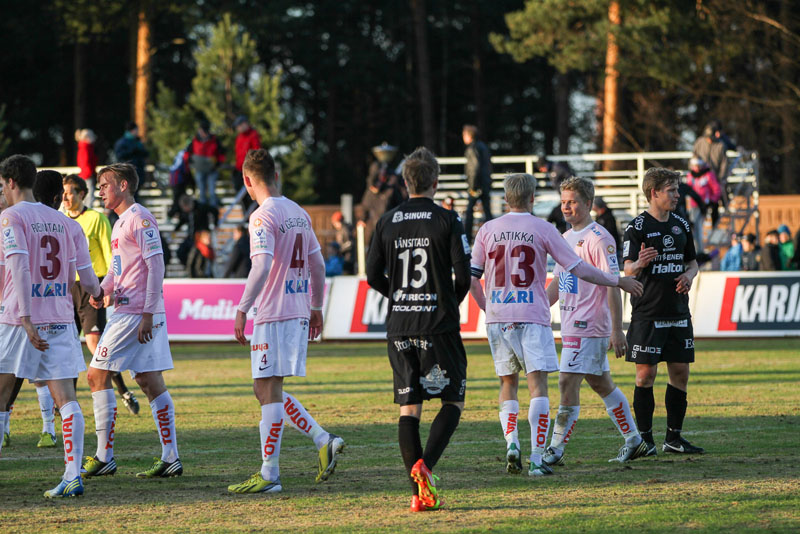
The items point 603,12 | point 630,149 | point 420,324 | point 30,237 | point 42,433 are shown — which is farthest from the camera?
A: point 630,149

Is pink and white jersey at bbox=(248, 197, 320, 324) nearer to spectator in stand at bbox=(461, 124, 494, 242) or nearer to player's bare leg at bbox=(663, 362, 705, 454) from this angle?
player's bare leg at bbox=(663, 362, 705, 454)

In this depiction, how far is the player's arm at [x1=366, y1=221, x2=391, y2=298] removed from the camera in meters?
7.30

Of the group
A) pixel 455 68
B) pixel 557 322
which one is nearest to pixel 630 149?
pixel 455 68

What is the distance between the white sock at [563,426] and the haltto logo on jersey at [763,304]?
12.8 metres

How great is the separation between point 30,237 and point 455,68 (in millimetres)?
51902

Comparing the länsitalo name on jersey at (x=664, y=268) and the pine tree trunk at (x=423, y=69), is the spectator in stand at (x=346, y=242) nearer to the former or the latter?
the länsitalo name on jersey at (x=664, y=268)

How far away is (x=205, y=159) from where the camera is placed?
26.5 metres

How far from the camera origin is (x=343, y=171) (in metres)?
58.6

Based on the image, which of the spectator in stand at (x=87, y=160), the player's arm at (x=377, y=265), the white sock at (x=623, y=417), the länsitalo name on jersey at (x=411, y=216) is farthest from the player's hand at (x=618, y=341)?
the spectator in stand at (x=87, y=160)

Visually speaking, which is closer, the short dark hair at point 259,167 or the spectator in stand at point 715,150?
the short dark hair at point 259,167

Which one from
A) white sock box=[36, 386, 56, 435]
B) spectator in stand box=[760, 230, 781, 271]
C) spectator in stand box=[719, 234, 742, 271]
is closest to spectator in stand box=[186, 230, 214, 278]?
spectator in stand box=[719, 234, 742, 271]

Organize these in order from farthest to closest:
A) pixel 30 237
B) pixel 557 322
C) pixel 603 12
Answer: pixel 603 12
pixel 557 322
pixel 30 237

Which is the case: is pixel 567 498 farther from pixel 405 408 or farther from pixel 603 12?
pixel 603 12

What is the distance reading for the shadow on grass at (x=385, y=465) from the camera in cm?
773
